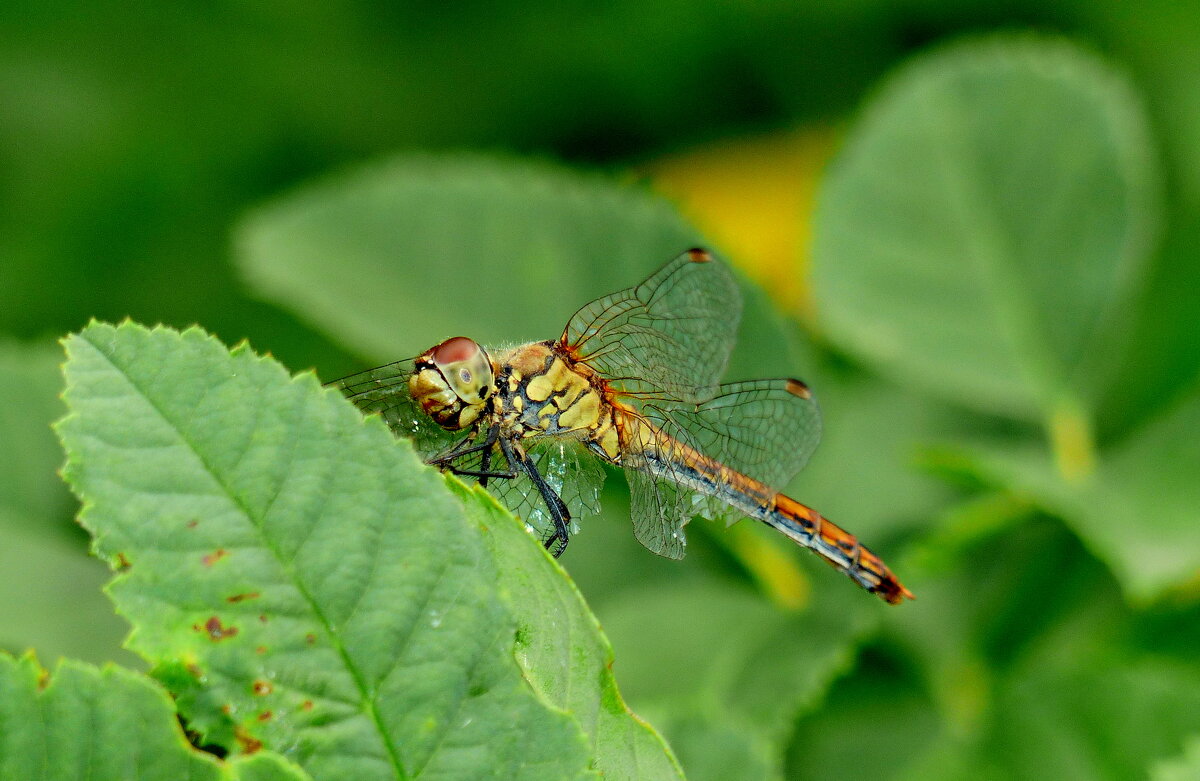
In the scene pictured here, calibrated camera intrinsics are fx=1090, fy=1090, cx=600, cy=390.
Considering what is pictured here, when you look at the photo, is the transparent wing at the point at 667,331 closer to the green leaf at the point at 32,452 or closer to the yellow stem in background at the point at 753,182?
the green leaf at the point at 32,452

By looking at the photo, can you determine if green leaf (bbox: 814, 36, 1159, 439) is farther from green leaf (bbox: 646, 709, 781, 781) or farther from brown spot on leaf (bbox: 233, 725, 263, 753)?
brown spot on leaf (bbox: 233, 725, 263, 753)

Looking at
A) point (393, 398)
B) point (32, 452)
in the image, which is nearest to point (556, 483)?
point (393, 398)

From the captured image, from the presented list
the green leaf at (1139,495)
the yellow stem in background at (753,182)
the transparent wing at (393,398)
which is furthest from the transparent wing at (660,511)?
the yellow stem in background at (753,182)

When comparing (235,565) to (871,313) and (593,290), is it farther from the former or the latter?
(871,313)

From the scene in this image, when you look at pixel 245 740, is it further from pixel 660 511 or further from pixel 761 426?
pixel 761 426

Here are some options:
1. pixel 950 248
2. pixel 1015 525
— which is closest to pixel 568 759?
pixel 1015 525
